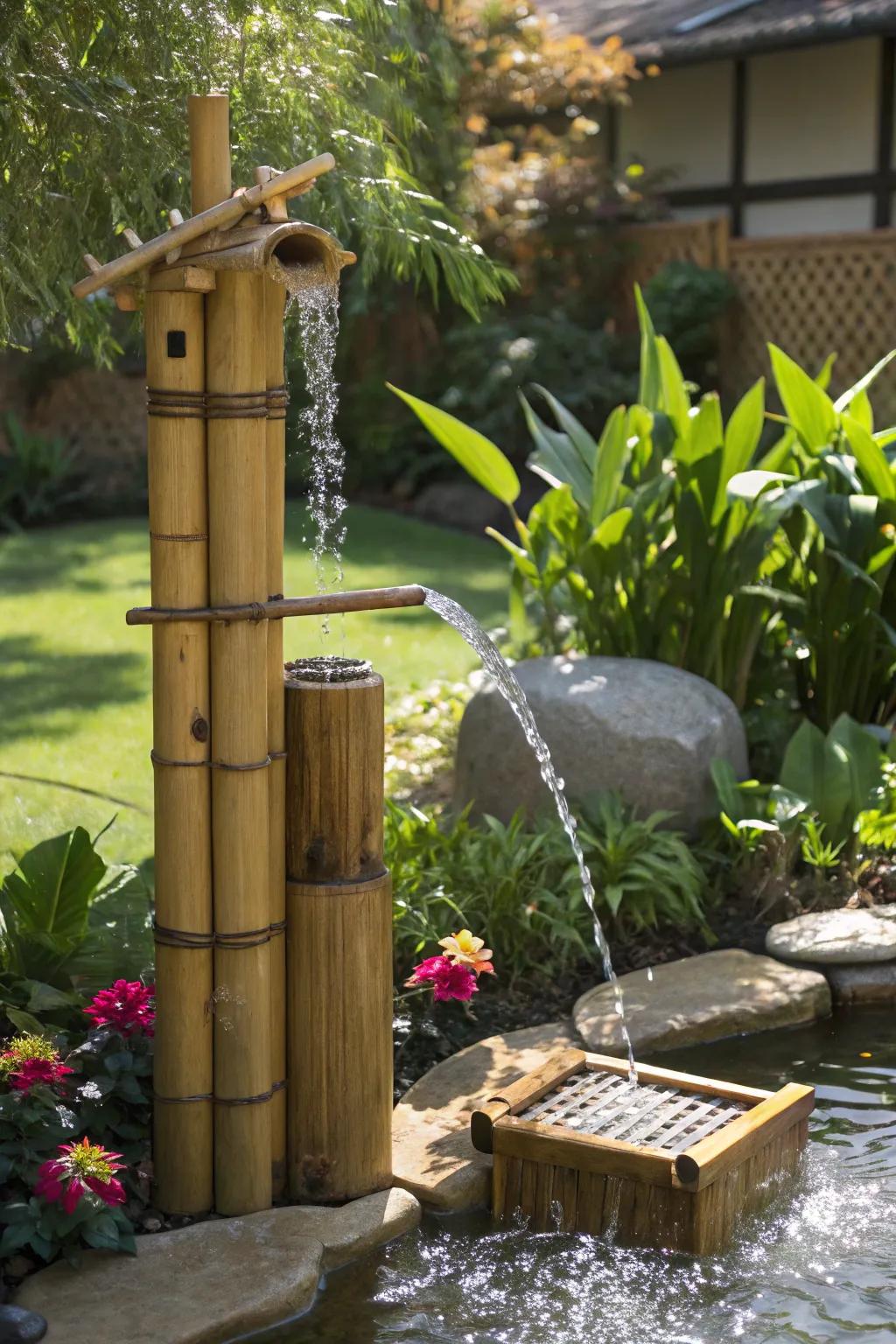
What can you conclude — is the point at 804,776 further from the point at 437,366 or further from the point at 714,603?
the point at 437,366

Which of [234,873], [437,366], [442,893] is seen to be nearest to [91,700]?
[442,893]

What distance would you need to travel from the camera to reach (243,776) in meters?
2.85

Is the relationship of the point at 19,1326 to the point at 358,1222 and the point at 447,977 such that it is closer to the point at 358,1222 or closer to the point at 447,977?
the point at 358,1222

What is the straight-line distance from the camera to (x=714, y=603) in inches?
200

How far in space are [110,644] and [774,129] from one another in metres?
7.20

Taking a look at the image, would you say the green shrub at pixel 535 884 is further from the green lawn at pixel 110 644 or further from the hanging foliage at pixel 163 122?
the hanging foliage at pixel 163 122

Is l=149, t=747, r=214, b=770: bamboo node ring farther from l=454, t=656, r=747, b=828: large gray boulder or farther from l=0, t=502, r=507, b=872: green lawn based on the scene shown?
l=454, t=656, r=747, b=828: large gray boulder

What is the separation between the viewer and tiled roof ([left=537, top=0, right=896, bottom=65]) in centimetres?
1047

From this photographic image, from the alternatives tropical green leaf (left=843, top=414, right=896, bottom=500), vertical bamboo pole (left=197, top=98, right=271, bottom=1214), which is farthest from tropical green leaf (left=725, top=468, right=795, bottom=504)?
vertical bamboo pole (left=197, top=98, right=271, bottom=1214)

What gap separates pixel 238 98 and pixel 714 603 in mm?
2304

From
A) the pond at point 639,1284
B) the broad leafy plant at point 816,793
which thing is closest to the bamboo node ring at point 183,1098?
the pond at point 639,1284

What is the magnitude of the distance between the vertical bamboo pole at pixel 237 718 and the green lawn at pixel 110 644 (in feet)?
3.18

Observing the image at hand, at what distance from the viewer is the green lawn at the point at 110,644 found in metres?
4.75

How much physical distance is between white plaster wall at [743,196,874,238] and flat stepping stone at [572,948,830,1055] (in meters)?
8.30
